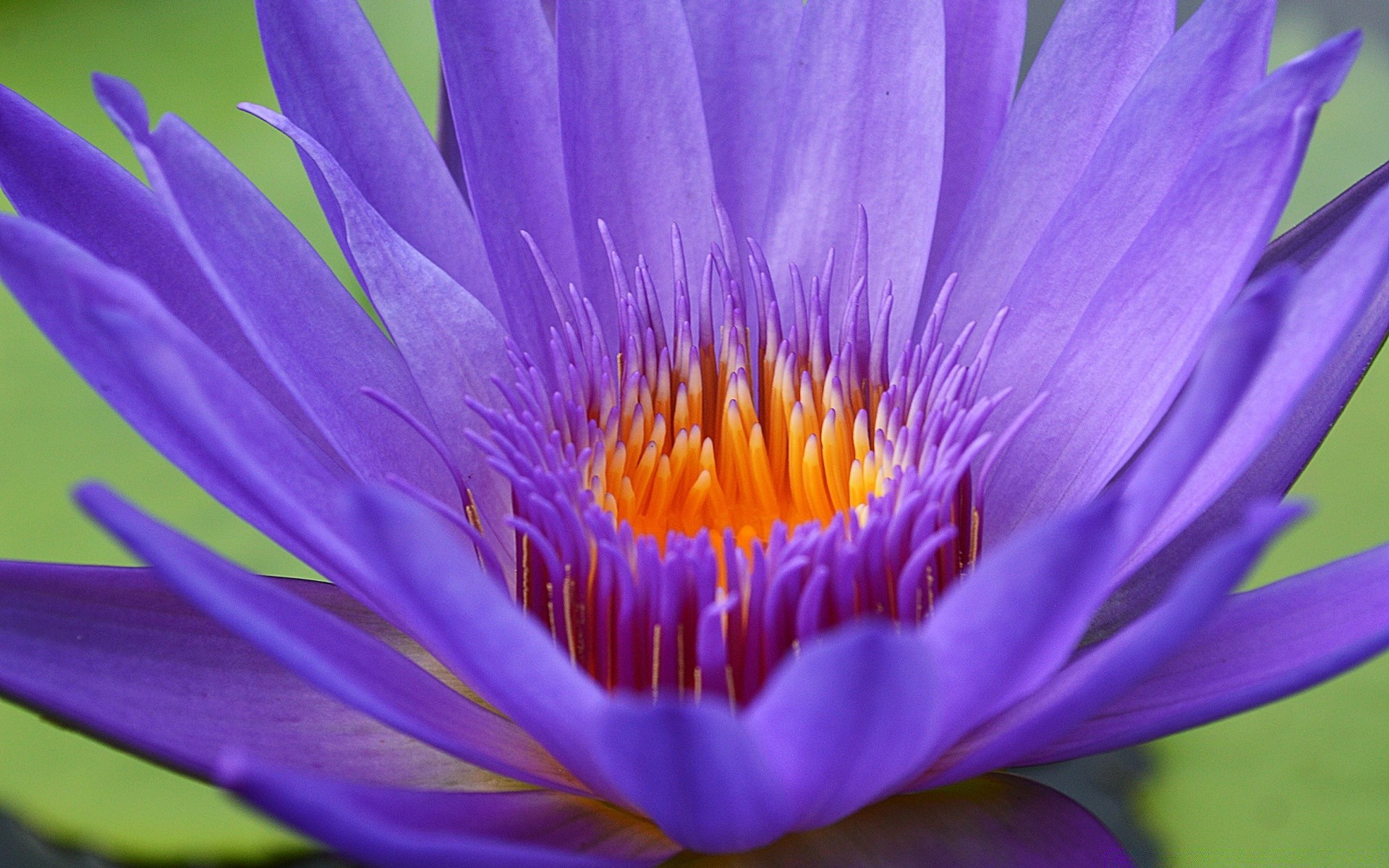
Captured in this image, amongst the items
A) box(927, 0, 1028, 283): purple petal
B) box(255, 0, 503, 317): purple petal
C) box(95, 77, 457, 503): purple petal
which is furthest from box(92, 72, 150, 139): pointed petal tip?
box(927, 0, 1028, 283): purple petal

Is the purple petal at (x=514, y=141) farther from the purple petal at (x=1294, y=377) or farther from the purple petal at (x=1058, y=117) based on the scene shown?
the purple petal at (x=1294, y=377)

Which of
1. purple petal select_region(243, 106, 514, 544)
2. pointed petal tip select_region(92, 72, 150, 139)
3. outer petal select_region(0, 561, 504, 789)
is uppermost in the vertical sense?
pointed petal tip select_region(92, 72, 150, 139)

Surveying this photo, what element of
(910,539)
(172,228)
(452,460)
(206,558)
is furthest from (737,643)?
(172,228)

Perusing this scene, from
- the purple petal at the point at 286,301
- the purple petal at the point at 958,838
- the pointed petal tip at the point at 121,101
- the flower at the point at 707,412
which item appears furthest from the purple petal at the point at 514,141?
the purple petal at the point at 958,838

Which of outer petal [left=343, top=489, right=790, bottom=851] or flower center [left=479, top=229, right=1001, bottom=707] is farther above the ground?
outer petal [left=343, top=489, right=790, bottom=851]

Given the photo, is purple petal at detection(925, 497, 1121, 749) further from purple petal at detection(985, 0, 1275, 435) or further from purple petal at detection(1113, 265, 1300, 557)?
purple petal at detection(985, 0, 1275, 435)

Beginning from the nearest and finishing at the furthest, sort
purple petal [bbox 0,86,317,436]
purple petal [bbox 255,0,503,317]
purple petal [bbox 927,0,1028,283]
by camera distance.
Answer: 1. purple petal [bbox 0,86,317,436]
2. purple petal [bbox 255,0,503,317]
3. purple petal [bbox 927,0,1028,283]

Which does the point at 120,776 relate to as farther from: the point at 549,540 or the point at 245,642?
the point at 549,540
